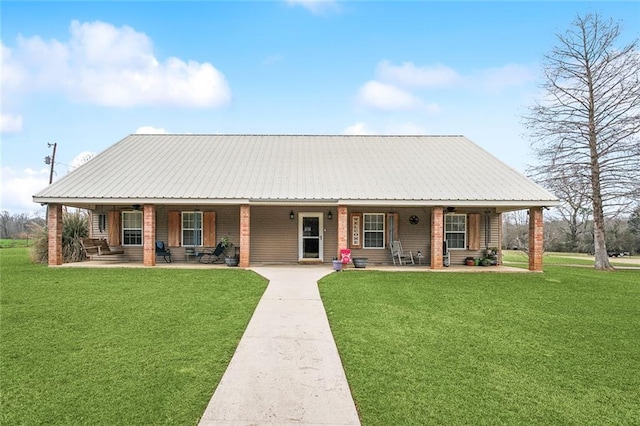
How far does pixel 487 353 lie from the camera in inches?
200

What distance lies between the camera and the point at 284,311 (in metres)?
7.18

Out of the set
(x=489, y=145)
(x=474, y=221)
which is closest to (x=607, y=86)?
(x=489, y=145)

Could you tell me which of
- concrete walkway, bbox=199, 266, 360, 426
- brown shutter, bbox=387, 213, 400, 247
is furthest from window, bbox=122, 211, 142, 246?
concrete walkway, bbox=199, 266, 360, 426

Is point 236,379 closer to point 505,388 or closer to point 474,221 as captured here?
point 505,388

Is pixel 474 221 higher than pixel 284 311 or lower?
higher

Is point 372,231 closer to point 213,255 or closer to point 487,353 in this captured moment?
point 213,255

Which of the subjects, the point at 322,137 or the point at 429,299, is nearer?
the point at 429,299

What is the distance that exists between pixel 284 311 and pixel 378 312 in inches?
71.0

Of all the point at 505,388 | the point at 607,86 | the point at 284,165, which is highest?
the point at 607,86

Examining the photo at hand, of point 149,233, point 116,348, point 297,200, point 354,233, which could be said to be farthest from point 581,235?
point 116,348

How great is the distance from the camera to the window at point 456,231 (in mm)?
14898

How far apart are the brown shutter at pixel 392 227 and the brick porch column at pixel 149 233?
8.67 metres

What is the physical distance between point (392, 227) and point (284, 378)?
10973mm

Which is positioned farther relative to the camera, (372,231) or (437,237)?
(372,231)
